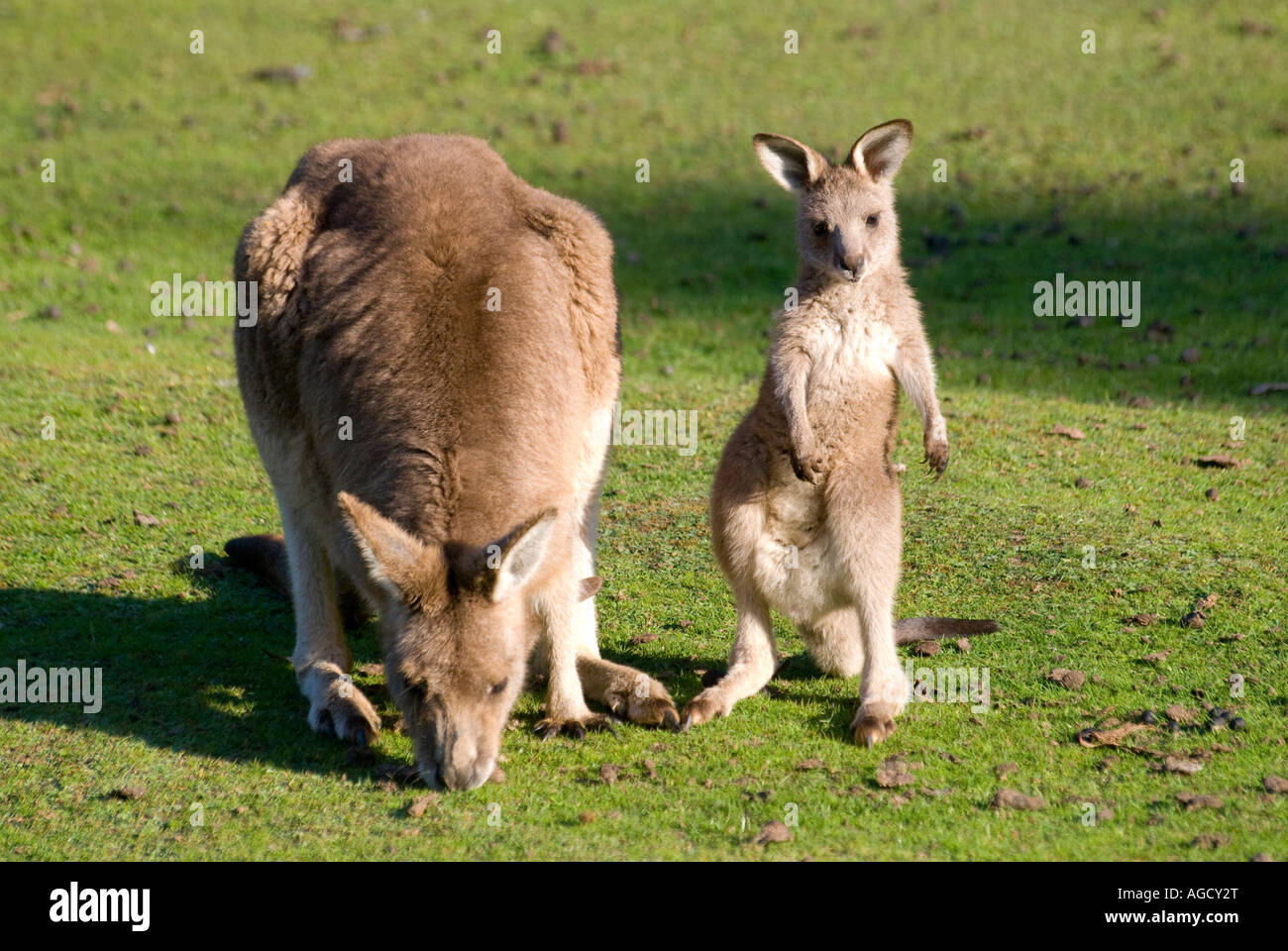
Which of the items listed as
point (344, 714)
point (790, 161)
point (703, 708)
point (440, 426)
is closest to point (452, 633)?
point (440, 426)

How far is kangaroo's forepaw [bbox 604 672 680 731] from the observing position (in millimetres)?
4562

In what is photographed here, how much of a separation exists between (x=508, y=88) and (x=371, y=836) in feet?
34.7

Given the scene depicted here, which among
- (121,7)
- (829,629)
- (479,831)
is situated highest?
(121,7)

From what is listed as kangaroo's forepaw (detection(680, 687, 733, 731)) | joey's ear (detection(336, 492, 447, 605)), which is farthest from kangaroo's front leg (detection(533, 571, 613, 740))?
joey's ear (detection(336, 492, 447, 605))

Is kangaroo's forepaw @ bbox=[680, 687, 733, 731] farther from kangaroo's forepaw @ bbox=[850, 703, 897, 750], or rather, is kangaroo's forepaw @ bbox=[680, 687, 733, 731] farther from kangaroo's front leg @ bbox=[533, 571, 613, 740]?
kangaroo's forepaw @ bbox=[850, 703, 897, 750]

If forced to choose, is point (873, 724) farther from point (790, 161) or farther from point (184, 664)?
point (184, 664)

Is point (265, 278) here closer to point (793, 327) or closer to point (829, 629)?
point (793, 327)

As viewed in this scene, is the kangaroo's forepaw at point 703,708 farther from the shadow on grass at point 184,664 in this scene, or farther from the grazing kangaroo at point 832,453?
the shadow on grass at point 184,664

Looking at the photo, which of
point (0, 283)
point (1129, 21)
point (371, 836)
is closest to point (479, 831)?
point (371, 836)

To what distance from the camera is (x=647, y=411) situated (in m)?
7.83

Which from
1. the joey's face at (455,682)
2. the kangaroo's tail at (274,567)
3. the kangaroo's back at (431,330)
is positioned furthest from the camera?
the kangaroo's tail at (274,567)

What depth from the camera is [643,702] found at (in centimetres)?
459

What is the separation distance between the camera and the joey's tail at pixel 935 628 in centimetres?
499

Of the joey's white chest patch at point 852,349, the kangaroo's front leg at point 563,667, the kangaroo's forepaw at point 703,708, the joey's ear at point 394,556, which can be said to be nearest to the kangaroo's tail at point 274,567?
the kangaroo's front leg at point 563,667
